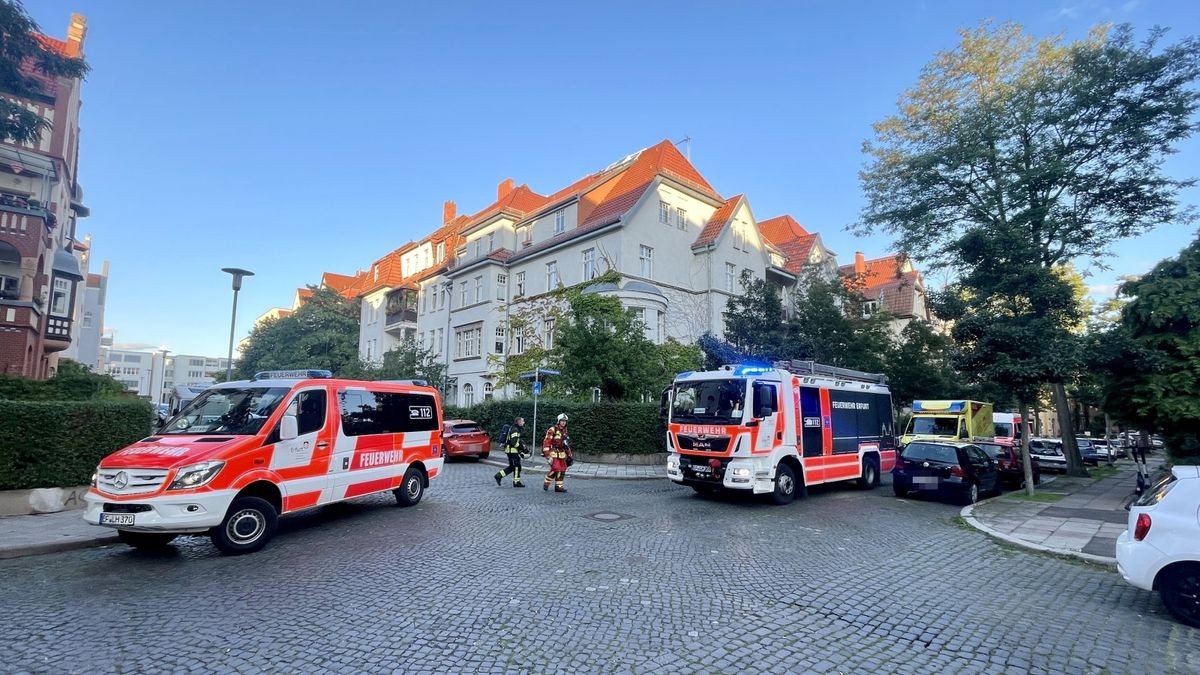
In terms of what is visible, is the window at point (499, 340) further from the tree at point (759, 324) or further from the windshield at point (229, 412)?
the windshield at point (229, 412)

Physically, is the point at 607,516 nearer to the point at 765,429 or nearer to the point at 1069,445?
the point at 765,429

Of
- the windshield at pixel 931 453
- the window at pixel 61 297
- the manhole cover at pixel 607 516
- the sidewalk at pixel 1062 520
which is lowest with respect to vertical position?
the sidewalk at pixel 1062 520

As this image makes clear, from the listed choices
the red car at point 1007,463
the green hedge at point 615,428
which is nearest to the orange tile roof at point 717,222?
the green hedge at point 615,428

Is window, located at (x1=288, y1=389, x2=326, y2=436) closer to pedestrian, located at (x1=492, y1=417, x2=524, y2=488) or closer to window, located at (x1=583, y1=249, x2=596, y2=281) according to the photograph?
pedestrian, located at (x1=492, y1=417, x2=524, y2=488)

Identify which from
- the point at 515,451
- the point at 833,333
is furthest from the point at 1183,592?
the point at 833,333

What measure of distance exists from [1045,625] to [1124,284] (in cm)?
1377

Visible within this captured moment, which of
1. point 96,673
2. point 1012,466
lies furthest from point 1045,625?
point 1012,466

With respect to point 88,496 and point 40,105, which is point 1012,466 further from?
point 40,105

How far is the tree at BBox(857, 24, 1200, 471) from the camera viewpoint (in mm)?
17766

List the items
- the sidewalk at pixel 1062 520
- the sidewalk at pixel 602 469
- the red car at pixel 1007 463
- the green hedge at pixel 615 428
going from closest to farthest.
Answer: the sidewalk at pixel 1062 520 < the red car at pixel 1007 463 < the sidewalk at pixel 602 469 < the green hedge at pixel 615 428

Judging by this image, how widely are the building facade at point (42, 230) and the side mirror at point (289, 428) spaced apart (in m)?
19.3

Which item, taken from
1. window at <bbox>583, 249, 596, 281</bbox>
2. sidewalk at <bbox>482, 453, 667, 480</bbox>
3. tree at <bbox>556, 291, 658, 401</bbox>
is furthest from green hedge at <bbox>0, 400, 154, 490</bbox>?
window at <bbox>583, 249, 596, 281</bbox>

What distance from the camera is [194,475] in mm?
7207

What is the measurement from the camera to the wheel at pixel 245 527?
754 centimetres
